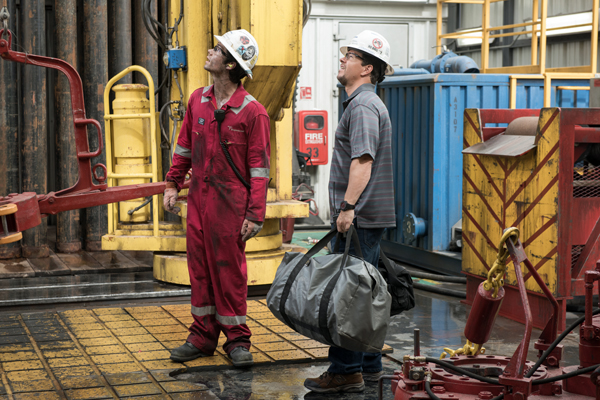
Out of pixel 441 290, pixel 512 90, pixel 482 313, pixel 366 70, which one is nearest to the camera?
pixel 482 313

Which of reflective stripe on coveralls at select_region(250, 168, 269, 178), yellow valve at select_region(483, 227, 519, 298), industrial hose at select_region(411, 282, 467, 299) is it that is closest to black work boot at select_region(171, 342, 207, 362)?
reflective stripe on coveralls at select_region(250, 168, 269, 178)

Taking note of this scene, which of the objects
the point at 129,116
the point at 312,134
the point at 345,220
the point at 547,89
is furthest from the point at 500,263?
the point at 312,134

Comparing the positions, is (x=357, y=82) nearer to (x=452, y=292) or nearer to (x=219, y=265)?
(x=219, y=265)

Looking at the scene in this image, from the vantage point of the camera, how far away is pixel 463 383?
3.05 meters

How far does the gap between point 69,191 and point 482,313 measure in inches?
149

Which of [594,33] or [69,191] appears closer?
[69,191]

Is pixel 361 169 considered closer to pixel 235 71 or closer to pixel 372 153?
pixel 372 153

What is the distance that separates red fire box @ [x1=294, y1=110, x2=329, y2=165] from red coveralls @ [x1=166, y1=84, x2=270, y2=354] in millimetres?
6575

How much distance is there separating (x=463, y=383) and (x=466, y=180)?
11.5ft

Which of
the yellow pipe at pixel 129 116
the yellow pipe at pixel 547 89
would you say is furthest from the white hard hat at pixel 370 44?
the yellow pipe at pixel 547 89

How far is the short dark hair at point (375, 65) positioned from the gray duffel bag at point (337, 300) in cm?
99

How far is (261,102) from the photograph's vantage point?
20.0 feet

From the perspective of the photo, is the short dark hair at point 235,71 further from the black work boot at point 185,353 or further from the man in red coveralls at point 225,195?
the black work boot at point 185,353

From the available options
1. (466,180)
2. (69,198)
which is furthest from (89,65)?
(466,180)
